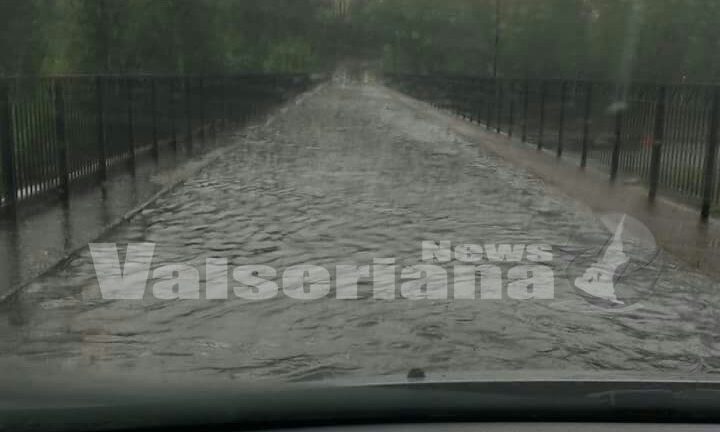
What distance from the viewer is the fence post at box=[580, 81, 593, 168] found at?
662 inches

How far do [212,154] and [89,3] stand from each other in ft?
26.1

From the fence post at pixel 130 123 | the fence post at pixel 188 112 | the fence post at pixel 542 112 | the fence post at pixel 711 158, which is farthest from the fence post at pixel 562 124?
the fence post at pixel 130 123

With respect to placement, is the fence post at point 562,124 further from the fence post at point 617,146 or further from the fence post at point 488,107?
the fence post at point 488,107

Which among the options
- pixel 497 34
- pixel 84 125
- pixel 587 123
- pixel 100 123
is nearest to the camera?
pixel 84 125

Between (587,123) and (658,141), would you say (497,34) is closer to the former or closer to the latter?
(587,123)

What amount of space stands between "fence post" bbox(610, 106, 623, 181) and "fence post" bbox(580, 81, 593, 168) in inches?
72.4

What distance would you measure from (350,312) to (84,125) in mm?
7483

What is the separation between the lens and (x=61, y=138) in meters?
11.6

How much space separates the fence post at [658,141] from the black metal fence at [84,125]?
25.0ft

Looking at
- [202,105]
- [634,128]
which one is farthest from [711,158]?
[202,105]

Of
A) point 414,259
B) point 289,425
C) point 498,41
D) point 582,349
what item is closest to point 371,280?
point 414,259

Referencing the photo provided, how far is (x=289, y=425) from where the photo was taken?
2.58 metres

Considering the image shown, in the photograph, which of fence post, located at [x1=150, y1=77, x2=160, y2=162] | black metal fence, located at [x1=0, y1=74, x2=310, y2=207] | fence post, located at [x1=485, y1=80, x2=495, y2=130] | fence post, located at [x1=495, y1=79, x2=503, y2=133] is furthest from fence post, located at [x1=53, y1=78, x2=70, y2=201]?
fence post, located at [x1=485, y1=80, x2=495, y2=130]

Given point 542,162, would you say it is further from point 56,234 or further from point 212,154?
point 56,234
